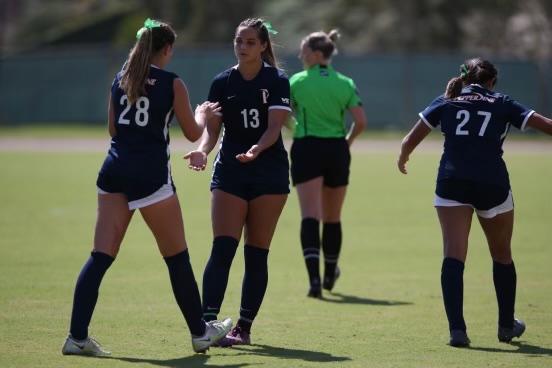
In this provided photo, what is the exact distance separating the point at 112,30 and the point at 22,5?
3242 centimetres

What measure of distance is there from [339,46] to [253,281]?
3856 centimetres

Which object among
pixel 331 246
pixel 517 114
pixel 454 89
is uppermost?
pixel 454 89

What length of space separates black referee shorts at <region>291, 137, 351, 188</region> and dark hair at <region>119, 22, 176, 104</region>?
3.45 m

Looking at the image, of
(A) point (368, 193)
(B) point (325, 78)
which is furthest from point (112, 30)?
(B) point (325, 78)

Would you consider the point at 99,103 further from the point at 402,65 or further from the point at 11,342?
the point at 11,342

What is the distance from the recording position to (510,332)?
25.7 ft

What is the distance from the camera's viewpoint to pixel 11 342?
24.7 feet

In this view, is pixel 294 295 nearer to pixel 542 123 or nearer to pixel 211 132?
pixel 211 132

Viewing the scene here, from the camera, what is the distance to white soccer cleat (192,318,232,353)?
23.6 feet

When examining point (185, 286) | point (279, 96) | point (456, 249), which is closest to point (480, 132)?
point (456, 249)

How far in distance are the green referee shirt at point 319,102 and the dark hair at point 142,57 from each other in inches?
132

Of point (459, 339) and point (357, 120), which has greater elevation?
point (357, 120)

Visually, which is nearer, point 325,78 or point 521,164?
point 325,78

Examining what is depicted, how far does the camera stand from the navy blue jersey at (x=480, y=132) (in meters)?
7.58
